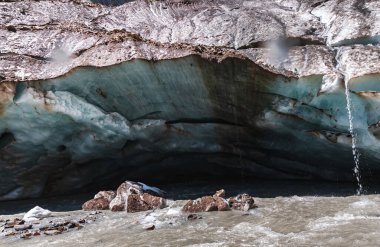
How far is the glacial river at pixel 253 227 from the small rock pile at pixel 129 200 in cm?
24

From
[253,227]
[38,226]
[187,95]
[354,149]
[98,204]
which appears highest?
[187,95]

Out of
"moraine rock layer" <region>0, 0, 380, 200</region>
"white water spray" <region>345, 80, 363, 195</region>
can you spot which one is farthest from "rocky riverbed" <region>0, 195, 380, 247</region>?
"moraine rock layer" <region>0, 0, 380, 200</region>

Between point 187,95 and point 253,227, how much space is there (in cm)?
350

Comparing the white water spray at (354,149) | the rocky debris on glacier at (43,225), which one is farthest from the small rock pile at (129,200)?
the white water spray at (354,149)

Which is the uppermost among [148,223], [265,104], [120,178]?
[265,104]

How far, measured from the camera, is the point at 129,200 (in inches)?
347

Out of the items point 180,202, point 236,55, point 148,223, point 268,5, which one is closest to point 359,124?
point 236,55

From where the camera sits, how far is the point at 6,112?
970cm

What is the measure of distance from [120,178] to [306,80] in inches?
214

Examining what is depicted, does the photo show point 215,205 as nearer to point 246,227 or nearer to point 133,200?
point 246,227

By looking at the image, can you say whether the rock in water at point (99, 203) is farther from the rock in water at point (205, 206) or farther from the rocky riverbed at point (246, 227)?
the rock in water at point (205, 206)

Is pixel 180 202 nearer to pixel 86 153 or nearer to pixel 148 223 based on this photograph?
pixel 148 223

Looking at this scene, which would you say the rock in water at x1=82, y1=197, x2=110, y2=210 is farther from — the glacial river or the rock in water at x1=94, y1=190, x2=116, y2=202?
the glacial river

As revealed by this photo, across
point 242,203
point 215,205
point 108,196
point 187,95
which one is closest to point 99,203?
point 108,196
